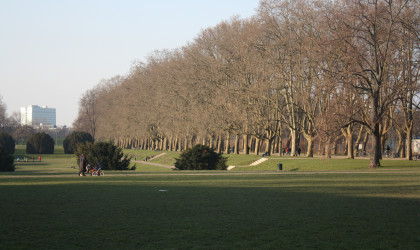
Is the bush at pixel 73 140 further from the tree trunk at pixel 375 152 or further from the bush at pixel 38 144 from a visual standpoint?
the tree trunk at pixel 375 152

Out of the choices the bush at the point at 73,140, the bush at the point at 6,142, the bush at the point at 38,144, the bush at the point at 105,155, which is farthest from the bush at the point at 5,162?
the bush at the point at 73,140

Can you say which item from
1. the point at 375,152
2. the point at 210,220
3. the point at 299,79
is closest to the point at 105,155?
the point at 299,79

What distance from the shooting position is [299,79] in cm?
6266

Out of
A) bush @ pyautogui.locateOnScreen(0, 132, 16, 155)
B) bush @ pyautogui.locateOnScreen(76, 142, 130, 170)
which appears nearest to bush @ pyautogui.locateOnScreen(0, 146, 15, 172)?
bush @ pyautogui.locateOnScreen(76, 142, 130, 170)

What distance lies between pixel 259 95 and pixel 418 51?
20.0 m

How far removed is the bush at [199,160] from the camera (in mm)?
54969

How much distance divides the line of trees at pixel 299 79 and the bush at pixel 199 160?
1131 cm

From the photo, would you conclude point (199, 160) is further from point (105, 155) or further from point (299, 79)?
point (299, 79)

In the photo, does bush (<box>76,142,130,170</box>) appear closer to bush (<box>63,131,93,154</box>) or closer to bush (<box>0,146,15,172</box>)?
bush (<box>0,146,15,172</box>)

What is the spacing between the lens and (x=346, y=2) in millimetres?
46938

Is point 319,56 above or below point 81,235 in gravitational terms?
above

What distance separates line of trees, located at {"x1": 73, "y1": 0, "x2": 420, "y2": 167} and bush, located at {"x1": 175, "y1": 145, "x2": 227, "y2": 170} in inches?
445

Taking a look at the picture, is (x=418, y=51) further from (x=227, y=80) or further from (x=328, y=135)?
(x=227, y=80)

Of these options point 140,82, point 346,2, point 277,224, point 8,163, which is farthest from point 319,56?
point 140,82
